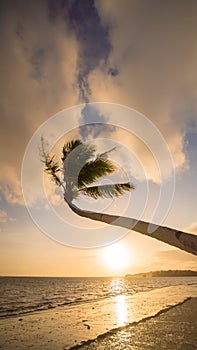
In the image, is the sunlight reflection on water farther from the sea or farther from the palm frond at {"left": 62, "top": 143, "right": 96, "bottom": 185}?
the palm frond at {"left": 62, "top": 143, "right": 96, "bottom": 185}

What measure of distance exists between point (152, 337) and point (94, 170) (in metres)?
5.20

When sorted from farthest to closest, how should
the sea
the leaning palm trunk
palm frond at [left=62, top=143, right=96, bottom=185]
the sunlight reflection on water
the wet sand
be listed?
the sunlight reflection on water < the sea < palm frond at [left=62, top=143, right=96, bottom=185] < the wet sand < the leaning palm trunk

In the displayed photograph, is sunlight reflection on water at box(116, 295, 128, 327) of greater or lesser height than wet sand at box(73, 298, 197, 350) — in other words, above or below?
below

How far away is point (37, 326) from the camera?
35.6 ft

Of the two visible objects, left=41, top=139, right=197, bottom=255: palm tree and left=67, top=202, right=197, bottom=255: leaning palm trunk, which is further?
left=41, top=139, right=197, bottom=255: palm tree

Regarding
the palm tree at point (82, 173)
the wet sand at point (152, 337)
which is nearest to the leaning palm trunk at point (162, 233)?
the palm tree at point (82, 173)

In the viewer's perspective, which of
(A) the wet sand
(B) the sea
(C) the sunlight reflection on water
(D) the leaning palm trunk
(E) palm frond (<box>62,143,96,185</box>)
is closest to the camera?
(D) the leaning palm trunk

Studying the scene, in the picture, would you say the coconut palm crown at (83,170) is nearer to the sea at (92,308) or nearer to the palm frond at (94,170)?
the palm frond at (94,170)

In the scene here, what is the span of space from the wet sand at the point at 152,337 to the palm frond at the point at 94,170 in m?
4.36

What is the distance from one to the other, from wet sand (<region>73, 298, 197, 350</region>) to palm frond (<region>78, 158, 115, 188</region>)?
4.36 m

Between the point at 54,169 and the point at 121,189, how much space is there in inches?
79.6

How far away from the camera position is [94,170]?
25.3 feet

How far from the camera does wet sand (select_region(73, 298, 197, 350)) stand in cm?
657

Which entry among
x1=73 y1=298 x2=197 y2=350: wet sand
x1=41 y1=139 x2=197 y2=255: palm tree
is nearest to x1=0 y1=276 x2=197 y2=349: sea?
x1=73 y1=298 x2=197 y2=350: wet sand
